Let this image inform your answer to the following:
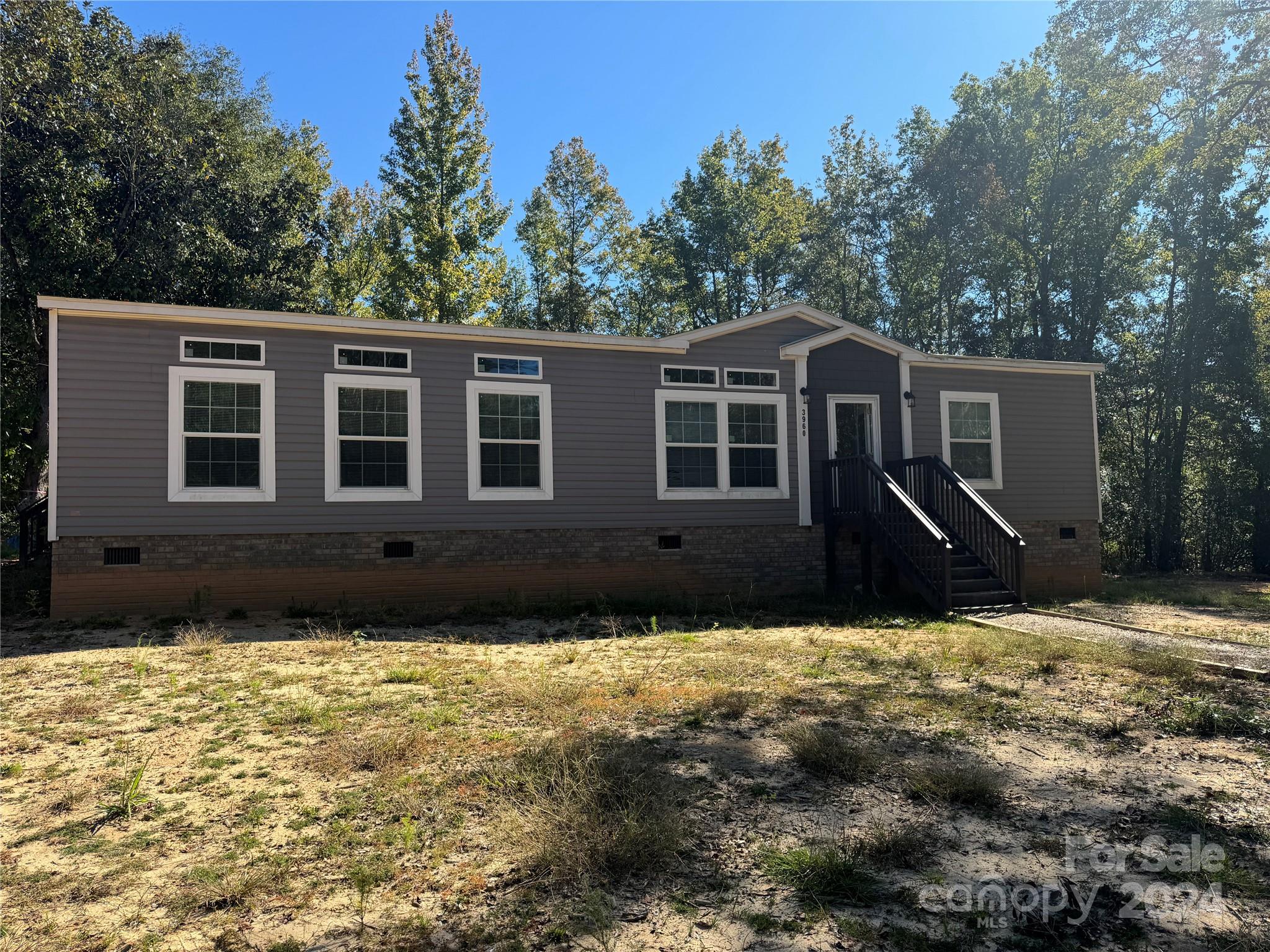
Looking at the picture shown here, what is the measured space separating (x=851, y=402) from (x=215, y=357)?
31.5ft

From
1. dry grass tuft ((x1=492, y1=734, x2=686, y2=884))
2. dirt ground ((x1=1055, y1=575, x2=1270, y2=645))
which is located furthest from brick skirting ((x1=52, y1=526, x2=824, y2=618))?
dry grass tuft ((x1=492, y1=734, x2=686, y2=884))

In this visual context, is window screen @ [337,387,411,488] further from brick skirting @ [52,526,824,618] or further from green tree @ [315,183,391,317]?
green tree @ [315,183,391,317]

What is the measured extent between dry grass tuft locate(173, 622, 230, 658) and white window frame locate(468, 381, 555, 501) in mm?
3677

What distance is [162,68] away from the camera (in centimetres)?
1856

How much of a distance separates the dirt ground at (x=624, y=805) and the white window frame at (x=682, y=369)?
612 centimetres

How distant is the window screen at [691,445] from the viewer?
496 inches

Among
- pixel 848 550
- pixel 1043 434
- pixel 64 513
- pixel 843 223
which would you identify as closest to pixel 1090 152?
pixel 843 223

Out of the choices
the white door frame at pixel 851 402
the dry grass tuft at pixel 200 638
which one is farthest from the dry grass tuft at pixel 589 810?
the white door frame at pixel 851 402

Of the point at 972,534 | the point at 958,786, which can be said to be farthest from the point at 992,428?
the point at 958,786

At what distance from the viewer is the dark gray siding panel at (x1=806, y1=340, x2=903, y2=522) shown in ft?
43.6

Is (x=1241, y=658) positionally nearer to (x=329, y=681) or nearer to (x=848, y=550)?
(x=848, y=550)

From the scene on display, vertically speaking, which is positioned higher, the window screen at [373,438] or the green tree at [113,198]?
the green tree at [113,198]

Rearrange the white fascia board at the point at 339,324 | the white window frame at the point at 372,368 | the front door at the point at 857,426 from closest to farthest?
the white fascia board at the point at 339,324 → the white window frame at the point at 372,368 → the front door at the point at 857,426

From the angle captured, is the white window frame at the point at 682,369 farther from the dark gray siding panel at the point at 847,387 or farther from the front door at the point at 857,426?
the front door at the point at 857,426
